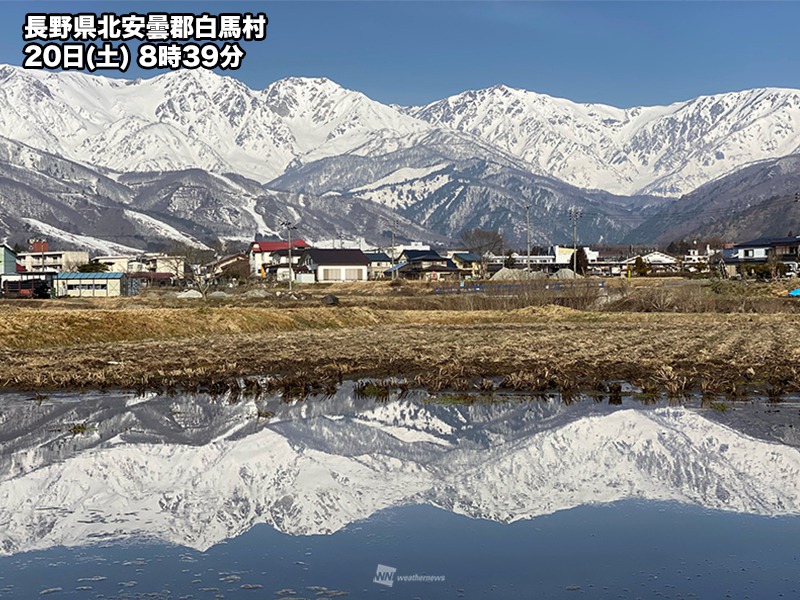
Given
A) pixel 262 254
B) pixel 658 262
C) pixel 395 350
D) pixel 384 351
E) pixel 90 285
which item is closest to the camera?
pixel 384 351

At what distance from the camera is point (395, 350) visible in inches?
1106

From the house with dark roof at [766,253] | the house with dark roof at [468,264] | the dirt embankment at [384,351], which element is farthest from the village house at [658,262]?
the dirt embankment at [384,351]

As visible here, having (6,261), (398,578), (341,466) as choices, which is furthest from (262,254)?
(398,578)

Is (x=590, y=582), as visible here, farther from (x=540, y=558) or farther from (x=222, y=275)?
(x=222, y=275)

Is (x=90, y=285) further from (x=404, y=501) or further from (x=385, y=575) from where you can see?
(x=385, y=575)

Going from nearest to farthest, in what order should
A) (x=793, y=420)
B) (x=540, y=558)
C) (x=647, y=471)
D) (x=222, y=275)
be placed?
(x=540, y=558), (x=647, y=471), (x=793, y=420), (x=222, y=275)

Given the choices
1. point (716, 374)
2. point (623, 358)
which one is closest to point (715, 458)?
point (716, 374)

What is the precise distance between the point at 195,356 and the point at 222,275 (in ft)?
311

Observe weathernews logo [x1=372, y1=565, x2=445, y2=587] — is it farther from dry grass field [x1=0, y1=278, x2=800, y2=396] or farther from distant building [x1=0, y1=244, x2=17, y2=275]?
distant building [x1=0, y1=244, x2=17, y2=275]

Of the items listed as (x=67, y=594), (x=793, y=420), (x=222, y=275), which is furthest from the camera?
(x=222, y=275)

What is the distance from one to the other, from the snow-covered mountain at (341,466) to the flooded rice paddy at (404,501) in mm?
41

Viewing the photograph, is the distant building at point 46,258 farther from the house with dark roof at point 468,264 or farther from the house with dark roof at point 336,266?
the house with dark roof at point 468,264

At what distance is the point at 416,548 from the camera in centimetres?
934

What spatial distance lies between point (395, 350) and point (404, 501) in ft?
55.9
